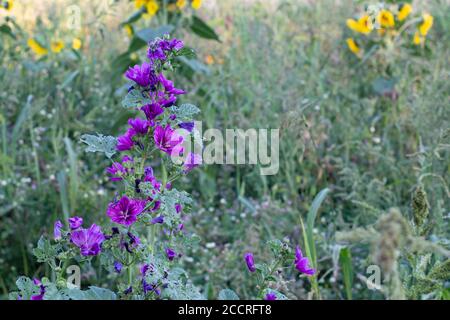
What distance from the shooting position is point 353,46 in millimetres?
3682

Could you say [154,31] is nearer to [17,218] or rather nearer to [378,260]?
[17,218]

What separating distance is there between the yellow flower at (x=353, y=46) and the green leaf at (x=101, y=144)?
2591mm

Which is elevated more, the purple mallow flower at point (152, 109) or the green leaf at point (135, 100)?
the green leaf at point (135, 100)

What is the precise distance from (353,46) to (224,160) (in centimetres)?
117

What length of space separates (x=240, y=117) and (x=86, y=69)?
1.07 metres

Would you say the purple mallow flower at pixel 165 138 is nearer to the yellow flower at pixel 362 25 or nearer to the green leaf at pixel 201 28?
the green leaf at pixel 201 28

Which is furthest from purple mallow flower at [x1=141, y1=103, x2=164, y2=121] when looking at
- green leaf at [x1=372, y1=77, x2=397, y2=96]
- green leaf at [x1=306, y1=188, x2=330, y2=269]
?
green leaf at [x1=372, y1=77, x2=397, y2=96]

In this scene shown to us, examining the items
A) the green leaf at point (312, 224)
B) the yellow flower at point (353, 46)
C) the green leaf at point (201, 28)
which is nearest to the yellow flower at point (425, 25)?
the yellow flower at point (353, 46)

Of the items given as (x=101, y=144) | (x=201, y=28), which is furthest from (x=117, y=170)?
(x=201, y=28)

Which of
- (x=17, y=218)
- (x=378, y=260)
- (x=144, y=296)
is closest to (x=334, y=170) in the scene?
(x=17, y=218)

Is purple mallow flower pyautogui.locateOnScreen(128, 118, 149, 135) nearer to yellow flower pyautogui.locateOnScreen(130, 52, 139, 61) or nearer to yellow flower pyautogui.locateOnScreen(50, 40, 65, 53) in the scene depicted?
yellow flower pyautogui.locateOnScreen(130, 52, 139, 61)

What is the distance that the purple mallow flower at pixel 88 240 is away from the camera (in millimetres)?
1232

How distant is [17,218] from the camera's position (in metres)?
2.53

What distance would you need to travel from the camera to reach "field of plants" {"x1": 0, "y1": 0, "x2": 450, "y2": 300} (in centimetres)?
127
